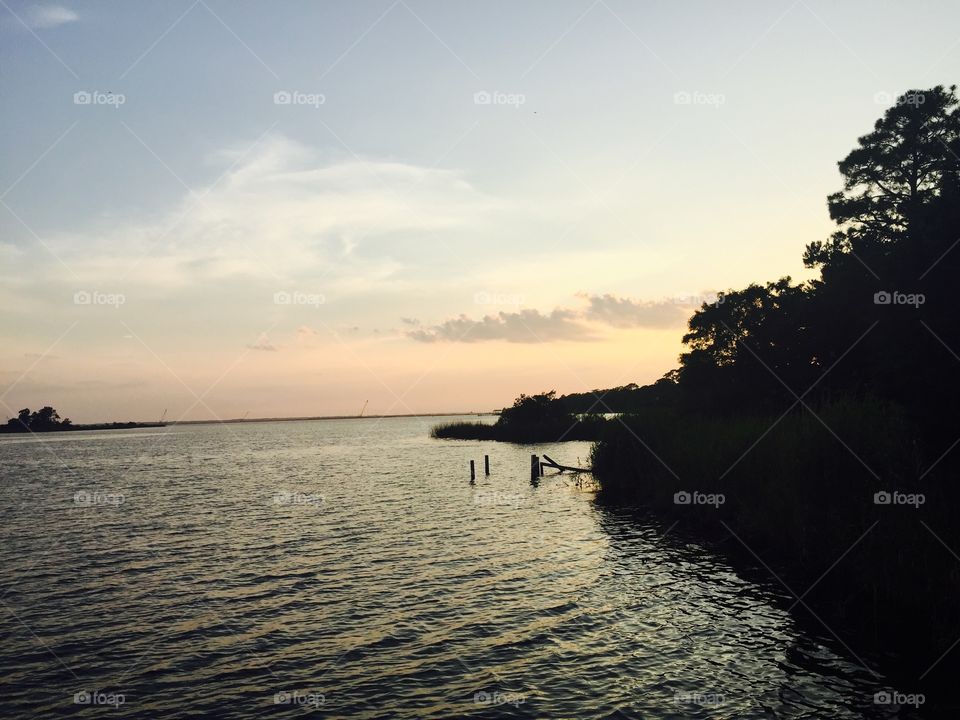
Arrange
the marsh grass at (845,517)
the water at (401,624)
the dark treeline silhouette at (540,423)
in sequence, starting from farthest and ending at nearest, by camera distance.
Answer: the dark treeline silhouette at (540,423) < the marsh grass at (845,517) < the water at (401,624)

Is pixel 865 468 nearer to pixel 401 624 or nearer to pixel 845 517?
pixel 845 517

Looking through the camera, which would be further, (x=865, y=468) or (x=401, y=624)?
(x=865, y=468)

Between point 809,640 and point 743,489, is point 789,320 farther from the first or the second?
point 809,640

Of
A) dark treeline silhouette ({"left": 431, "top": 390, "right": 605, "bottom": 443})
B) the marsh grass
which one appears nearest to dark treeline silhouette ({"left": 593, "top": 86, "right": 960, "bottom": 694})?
the marsh grass

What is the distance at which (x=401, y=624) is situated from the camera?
16719mm

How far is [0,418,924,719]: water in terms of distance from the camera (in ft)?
40.1

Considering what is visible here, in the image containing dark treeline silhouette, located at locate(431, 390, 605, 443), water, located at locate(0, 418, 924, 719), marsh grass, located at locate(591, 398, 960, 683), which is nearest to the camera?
water, located at locate(0, 418, 924, 719)

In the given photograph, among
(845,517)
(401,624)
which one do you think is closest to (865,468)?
(845,517)

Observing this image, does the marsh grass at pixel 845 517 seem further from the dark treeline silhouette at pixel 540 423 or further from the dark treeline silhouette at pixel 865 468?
the dark treeline silhouette at pixel 540 423

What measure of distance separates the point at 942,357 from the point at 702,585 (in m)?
9.54

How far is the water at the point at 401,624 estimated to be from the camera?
12219 millimetres

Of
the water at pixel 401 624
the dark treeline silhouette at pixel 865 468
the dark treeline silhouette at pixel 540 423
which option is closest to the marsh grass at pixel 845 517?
the dark treeline silhouette at pixel 865 468

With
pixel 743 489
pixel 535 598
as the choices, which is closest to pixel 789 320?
pixel 743 489

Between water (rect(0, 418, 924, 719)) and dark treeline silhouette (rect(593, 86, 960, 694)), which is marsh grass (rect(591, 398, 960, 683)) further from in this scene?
water (rect(0, 418, 924, 719))
